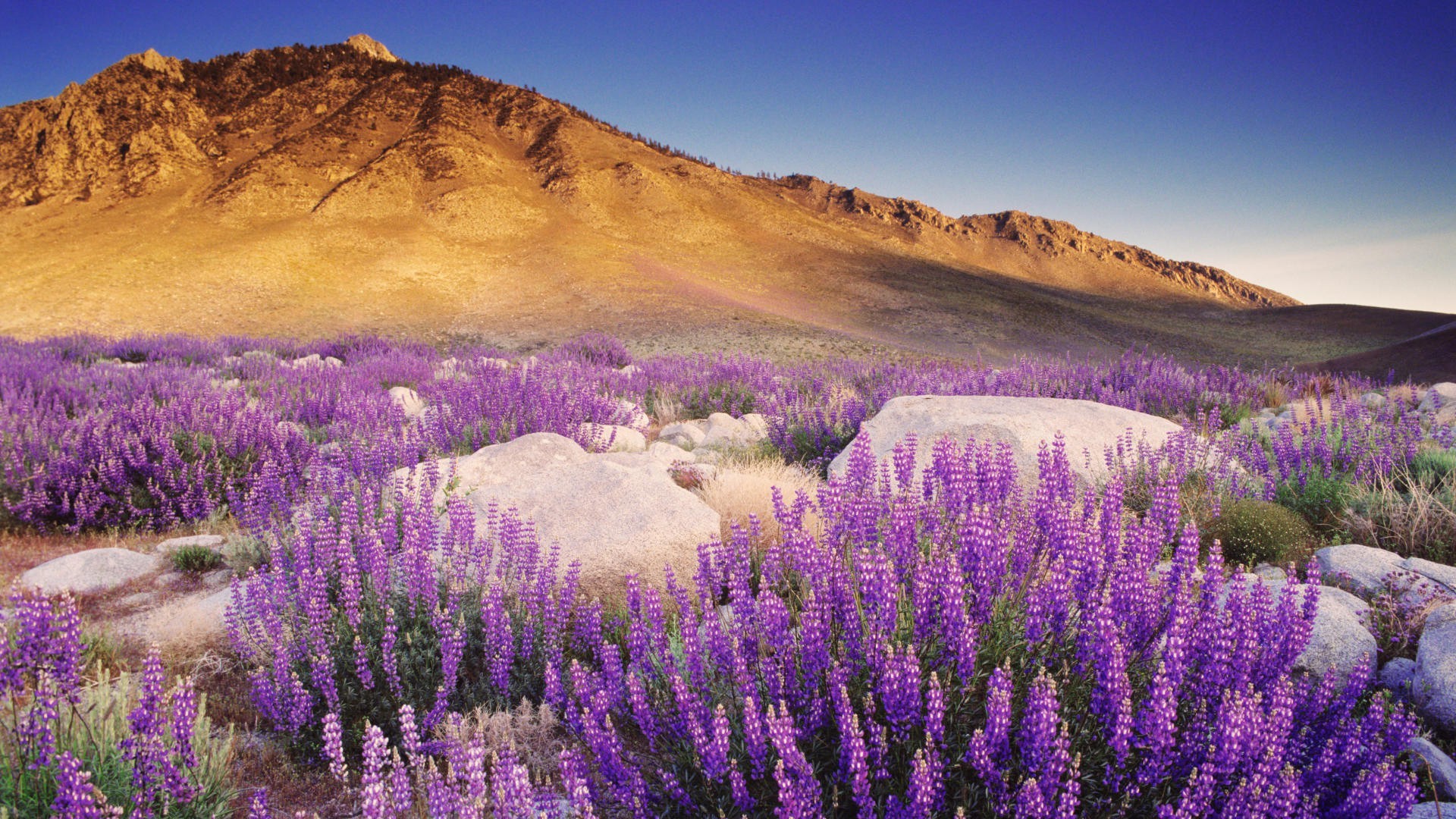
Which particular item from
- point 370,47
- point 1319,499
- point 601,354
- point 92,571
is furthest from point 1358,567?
point 370,47

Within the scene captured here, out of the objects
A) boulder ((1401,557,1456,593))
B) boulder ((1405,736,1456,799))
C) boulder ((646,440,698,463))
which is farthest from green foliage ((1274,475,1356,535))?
boulder ((646,440,698,463))

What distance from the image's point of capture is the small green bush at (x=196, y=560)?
15.8 ft

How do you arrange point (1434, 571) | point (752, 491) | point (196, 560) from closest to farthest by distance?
point (1434, 571)
point (196, 560)
point (752, 491)

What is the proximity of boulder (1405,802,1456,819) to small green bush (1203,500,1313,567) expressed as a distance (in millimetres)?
2317

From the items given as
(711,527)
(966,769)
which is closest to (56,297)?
(711,527)

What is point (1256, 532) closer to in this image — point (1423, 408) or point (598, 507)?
point (598, 507)

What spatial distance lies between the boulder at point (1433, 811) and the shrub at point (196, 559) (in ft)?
21.0

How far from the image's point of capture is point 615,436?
24.8 ft

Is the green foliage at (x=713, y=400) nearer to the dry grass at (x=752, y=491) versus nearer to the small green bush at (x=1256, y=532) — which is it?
the dry grass at (x=752, y=491)

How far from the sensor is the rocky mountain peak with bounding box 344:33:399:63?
240 feet

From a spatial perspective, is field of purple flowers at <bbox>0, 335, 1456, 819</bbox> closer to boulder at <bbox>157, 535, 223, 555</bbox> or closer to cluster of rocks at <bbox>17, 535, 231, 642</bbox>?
cluster of rocks at <bbox>17, 535, 231, 642</bbox>

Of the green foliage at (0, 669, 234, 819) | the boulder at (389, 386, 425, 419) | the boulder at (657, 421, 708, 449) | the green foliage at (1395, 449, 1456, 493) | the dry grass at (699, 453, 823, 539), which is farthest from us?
the boulder at (389, 386, 425, 419)

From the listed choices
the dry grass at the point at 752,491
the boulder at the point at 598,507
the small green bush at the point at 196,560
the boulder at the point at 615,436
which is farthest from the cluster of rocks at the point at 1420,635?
the small green bush at the point at 196,560

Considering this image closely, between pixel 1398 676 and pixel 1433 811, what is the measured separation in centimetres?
125
